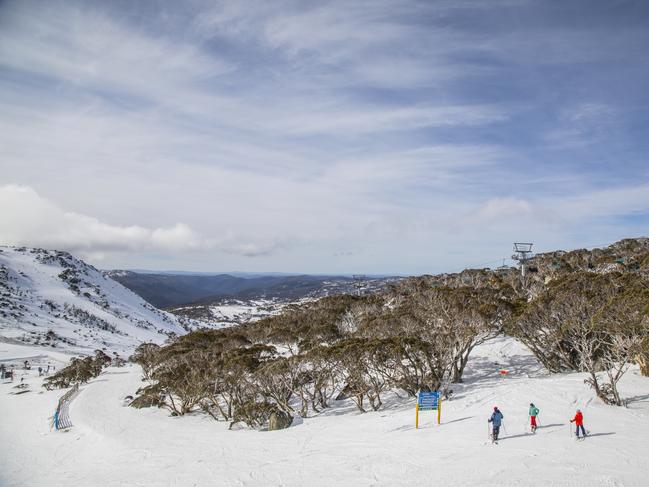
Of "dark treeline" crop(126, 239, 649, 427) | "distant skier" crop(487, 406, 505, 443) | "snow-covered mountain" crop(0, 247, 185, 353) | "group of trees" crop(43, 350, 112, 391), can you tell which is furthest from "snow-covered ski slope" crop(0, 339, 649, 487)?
"snow-covered mountain" crop(0, 247, 185, 353)

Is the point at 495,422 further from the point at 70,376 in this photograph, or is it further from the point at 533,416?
the point at 70,376

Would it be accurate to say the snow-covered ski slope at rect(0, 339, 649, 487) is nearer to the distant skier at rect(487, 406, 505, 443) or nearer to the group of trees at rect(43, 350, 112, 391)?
the distant skier at rect(487, 406, 505, 443)

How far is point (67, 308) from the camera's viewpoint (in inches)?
4269

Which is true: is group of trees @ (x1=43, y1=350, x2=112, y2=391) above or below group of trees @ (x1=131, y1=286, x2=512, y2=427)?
below

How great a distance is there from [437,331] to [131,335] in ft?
329

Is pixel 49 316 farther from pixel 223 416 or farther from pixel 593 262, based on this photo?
pixel 593 262

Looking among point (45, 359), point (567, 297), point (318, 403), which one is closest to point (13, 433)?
point (318, 403)

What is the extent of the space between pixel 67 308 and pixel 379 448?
121043 mm

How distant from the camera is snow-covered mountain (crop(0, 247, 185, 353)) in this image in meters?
82.9

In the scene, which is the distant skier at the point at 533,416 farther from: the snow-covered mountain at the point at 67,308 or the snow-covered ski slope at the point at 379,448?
the snow-covered mountain at the point at 67,308

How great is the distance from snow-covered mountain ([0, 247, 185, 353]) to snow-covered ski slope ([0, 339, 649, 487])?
210ft

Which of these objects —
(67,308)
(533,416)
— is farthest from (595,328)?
(67,308)

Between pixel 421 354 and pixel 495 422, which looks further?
pixel 421 354

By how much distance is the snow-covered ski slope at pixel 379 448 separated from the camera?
38.0 ft
